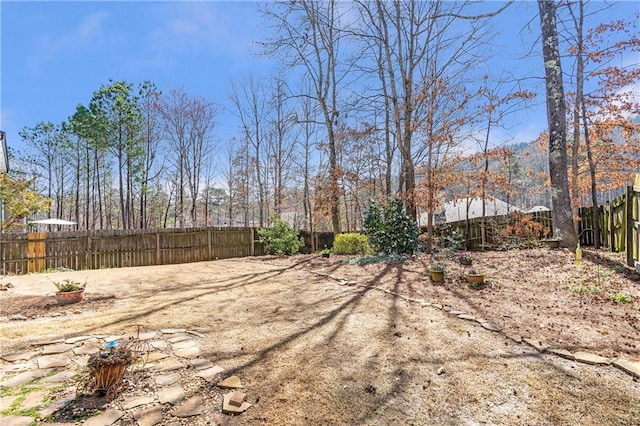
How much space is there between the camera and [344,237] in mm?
9516

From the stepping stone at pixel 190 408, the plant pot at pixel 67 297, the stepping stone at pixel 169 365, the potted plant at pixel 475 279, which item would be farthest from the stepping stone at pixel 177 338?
the potted plant at pixel 475 279

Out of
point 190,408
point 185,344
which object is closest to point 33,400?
point 190,408

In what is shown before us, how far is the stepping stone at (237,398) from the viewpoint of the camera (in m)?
1.86

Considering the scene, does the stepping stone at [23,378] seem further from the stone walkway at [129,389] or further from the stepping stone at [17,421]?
the stepping stone at [17,421]

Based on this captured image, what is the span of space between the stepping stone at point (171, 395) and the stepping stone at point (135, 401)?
0.20 feet

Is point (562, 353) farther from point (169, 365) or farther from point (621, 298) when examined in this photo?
point (169, 365)

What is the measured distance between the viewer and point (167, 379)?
2184mm

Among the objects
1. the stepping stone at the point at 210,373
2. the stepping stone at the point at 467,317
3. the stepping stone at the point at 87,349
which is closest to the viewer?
the stepping stone at the point at 210,373

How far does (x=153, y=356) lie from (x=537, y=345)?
307cm

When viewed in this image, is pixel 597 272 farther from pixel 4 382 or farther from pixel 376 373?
pixel 4 382

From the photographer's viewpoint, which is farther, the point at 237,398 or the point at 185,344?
the point at 185,344

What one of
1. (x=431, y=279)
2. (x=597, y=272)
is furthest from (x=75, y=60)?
(x=597, y=272)

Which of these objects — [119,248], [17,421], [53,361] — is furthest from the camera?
[119,248]

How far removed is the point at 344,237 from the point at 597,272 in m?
5.91
